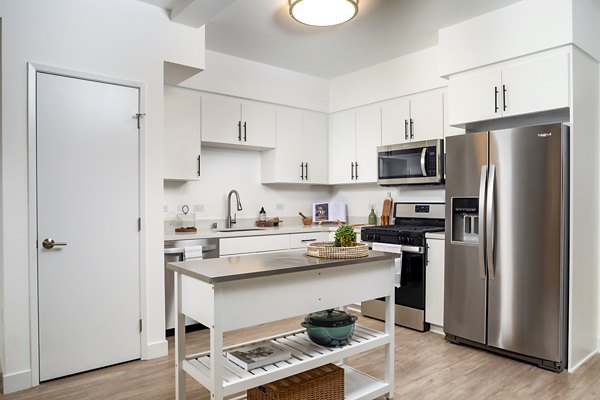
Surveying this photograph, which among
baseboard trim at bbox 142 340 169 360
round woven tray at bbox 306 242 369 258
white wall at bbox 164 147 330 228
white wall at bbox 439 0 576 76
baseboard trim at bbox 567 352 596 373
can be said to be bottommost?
baseboard trim at bbox 567 352 596 373

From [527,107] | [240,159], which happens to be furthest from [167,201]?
[527,107]

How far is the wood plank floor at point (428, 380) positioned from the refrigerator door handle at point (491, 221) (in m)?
0.69

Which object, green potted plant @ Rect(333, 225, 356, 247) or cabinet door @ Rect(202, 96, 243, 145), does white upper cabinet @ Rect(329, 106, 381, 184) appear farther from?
green potted plant @ Rect(333, 225, 356, 247)

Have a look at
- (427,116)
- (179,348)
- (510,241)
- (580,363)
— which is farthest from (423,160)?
(179,348)

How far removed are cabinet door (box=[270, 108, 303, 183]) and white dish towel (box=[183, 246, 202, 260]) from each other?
57.2 inches

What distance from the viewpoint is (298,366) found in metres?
2.14

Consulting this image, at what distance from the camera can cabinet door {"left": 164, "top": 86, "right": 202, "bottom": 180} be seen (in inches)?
158

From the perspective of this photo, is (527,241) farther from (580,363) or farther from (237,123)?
(237,123)

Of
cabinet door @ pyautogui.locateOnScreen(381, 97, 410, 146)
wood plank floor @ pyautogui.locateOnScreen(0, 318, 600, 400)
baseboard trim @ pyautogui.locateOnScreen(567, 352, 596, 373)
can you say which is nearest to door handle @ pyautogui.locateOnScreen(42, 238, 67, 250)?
wood plank floor @ pyautogui.locateOnScreen(0, 318, 600, 400)

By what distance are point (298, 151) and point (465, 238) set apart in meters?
2.30

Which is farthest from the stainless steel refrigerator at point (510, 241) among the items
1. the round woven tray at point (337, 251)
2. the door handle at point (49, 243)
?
the door handle at point (49, 243)

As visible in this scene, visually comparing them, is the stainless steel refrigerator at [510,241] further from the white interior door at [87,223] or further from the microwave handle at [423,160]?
the white interior door at [87,223]

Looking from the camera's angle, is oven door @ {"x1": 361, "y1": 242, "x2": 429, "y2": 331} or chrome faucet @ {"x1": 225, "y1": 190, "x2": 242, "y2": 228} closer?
oven door @ {"x1": 361, "y1": 242, "x2": 429, "y2": 331}

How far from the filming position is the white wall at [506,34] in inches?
118
